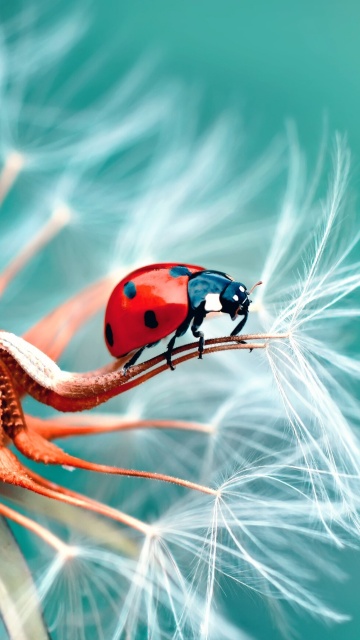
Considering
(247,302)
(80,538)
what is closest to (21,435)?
(80,538)

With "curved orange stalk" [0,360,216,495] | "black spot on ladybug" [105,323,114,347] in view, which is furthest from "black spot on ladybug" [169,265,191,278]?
"curved orange stalk" [0,360,216,495]

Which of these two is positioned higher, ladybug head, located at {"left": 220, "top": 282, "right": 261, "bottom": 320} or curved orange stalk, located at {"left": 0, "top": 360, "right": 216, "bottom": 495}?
ladybug head, located at {"left": 220, "top": 282, "right": 261, "bottom": 320}

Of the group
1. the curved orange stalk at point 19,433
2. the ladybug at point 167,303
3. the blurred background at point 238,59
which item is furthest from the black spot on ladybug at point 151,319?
the blurred background at point 238,59

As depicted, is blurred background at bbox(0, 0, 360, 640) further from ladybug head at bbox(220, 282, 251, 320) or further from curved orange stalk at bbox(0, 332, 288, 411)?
ladybug head at bbox(220, 282, 251, 320)

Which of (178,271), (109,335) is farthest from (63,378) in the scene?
(178,271)

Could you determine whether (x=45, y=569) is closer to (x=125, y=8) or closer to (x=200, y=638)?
(x=200, y=638)

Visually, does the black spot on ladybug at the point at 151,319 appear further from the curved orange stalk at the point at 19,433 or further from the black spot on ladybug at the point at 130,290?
the curved orange stalk at the point at 19,433
